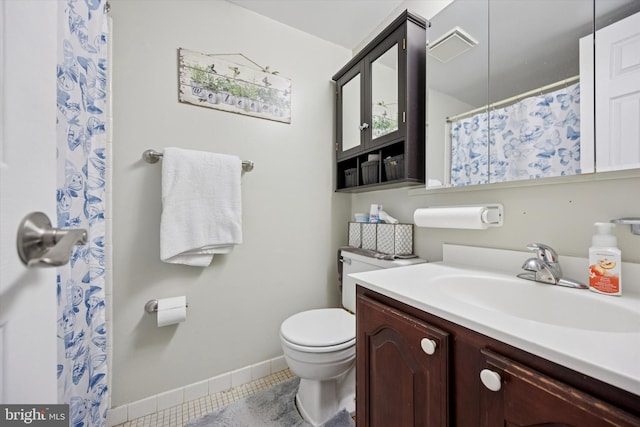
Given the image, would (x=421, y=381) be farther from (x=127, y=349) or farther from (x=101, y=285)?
(x=127, y=349)

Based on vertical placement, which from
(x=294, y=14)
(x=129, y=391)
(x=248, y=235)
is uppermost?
(x=294, y=14)

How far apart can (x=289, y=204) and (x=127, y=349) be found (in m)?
1.13

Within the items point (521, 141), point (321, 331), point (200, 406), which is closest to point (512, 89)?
point (521, 141)

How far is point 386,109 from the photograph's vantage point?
135 cm

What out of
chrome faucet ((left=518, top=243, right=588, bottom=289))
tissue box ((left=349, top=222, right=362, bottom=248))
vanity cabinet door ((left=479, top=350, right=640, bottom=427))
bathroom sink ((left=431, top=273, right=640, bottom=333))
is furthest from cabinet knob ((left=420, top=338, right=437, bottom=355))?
tissue box ((left=349, top=222, right=362, bottom=248))

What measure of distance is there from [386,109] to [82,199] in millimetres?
1368

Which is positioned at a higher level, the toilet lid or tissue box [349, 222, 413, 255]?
tissue box [349, 222, 413, 255]

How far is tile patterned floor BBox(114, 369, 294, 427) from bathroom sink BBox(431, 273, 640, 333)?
121cm

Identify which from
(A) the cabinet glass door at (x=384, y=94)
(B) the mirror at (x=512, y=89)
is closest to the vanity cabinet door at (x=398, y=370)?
(B) the mirror at (x=512, y=89)

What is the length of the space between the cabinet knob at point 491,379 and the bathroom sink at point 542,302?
255mm

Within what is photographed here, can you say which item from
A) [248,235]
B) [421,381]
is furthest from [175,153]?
[421,381]

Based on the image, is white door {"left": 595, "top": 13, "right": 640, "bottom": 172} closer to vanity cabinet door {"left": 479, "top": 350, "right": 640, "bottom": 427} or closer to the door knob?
vanity cabinet door {"left": 479, "top": 350, "right": 640, "bottom": 427}

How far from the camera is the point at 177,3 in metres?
1.32

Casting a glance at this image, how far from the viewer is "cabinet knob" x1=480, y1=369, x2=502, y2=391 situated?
50 centimetres
